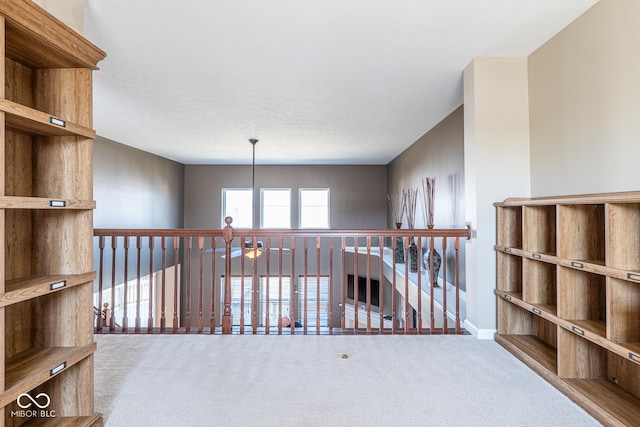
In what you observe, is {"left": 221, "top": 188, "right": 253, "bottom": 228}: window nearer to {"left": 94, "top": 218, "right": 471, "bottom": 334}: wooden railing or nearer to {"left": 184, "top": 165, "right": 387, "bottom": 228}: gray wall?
{"left": 184, "top": 165, "right": 387, "bottom": 228}: gray wall

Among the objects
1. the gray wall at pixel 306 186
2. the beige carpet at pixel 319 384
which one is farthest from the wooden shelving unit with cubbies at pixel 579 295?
the gray wall at pixel 306 186

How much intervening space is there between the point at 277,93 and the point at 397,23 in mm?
1610

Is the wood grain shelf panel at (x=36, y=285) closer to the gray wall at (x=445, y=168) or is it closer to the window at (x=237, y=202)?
the gray wall at (x=445, y=168)

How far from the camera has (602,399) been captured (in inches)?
67.7

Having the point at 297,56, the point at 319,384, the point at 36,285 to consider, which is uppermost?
the point at 297,56

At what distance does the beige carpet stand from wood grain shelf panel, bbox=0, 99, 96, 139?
4.53 ft

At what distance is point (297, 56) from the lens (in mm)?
2748

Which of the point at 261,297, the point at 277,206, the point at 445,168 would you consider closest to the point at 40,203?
the point at 445,168

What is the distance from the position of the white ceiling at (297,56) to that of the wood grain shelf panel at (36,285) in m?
1.68

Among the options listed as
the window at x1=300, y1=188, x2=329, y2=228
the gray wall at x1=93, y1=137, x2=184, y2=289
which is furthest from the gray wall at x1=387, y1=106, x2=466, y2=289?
the gray wall at x1=93, y1=137, x2=184, y2=289

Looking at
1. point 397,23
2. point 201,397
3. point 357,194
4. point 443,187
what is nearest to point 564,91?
point 397,23

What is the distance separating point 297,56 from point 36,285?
2297 mm

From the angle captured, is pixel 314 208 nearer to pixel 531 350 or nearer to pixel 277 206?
pixel 277 206

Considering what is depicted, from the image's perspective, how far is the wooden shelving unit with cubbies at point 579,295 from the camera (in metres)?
1.63
